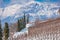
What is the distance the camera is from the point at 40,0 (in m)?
2.07

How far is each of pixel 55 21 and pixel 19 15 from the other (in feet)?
1.60

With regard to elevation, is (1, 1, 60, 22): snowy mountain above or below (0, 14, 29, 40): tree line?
above

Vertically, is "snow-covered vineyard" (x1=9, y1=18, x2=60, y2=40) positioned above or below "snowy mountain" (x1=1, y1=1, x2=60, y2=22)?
below

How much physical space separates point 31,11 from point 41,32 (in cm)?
31

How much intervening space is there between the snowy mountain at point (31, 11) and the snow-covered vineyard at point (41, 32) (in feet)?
0.33

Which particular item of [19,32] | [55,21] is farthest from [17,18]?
[55,21]

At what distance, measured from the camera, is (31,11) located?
2.07 metres

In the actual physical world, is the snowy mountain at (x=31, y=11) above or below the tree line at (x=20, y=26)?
above

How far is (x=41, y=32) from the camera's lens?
2.00 meters

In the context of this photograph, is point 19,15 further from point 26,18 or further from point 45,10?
point 45,10

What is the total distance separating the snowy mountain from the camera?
2.03 m

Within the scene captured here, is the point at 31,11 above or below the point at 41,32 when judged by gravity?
above

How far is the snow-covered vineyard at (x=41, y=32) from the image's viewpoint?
1964 millimetres

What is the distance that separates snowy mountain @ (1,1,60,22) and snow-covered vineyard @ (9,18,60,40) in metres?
0.10
